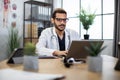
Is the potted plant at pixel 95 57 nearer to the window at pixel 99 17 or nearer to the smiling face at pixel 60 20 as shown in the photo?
the smiling face at pixel 60 20

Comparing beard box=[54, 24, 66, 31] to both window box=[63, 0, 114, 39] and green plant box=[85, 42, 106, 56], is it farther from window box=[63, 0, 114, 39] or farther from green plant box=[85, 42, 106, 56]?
window box=[63, 0, 114, 39]

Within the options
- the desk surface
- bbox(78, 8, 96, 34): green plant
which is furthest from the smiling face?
bbox(78, 8, 96, 34): green plant

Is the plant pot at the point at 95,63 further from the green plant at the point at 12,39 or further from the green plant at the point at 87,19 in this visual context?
the green plant at the point at 12,39

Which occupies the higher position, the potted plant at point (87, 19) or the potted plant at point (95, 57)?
the potted plant at point (87, 19)

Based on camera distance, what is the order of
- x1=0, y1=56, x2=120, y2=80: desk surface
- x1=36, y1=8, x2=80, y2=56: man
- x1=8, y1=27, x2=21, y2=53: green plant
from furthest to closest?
x1=8, y1=27, x2=21, y2=53: green plant
x1=36, y1=8, x2=80, y2=56: man
x1=0, y1=56, x2=120, y2=80: desk surface

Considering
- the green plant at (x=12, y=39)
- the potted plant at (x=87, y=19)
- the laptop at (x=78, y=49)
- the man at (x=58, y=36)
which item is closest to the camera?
the laptop at (x=78, y=49)

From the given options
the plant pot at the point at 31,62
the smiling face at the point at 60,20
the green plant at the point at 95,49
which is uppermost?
the smiling face at the point at 60,20

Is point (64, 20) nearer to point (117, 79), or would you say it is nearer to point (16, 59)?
point (16, 59)

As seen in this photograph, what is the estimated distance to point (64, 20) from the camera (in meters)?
2.91

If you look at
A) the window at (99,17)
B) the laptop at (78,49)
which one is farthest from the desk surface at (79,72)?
the window at (99,17)

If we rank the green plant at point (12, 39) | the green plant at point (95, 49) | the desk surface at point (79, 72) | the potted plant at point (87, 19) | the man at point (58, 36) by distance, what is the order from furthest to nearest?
the green plant at point (12, 39) → the potted plant at point (87, 19) → the man at point (58, 36) → the green plant at point (95, 49) → the desk surface at point (79, 72)

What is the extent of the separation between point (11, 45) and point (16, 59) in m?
3.46

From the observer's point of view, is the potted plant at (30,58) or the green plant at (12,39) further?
the green plant at (12,39)

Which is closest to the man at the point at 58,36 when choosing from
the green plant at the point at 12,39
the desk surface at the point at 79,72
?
the desk surface at the point at 79,72
